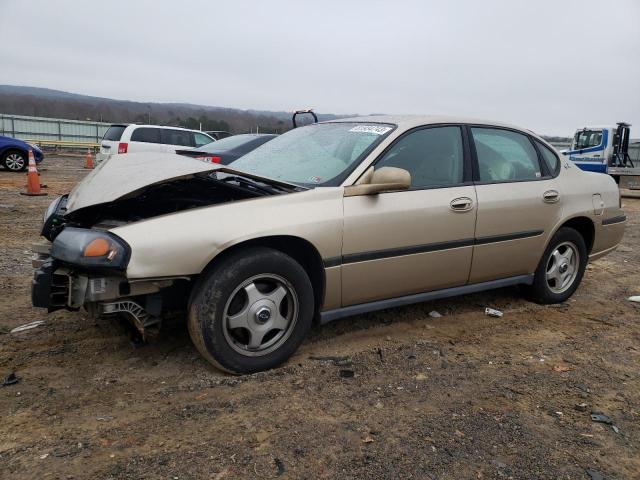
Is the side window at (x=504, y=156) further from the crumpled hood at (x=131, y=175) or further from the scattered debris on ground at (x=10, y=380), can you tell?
the scattered debris on ground at (x=10, y=380)

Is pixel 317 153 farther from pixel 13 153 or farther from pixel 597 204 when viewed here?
pixel 13 153

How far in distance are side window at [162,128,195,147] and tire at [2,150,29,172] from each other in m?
4.16

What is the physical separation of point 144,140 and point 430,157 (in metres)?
12.0

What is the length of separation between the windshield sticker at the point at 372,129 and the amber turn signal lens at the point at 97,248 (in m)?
1.97

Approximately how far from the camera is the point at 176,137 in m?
14.8

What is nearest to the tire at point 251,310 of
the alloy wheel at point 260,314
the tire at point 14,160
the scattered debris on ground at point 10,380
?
the alloy wheel at point 260,314

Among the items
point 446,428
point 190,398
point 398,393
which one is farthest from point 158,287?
point 446,428

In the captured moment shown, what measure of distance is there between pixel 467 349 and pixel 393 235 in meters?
0.98

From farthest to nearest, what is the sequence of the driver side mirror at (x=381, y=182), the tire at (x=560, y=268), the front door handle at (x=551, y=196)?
the tire at (x=560, y=268) < the front door handle at (x=551, y=196) < the driver side mirror at (x=381, y=182)

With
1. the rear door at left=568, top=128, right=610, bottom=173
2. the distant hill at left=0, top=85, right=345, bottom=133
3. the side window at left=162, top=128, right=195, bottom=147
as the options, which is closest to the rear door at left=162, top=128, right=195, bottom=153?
the side window at left=162, top=128, right=195, bottom=147

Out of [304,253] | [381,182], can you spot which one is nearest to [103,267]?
[304,253]

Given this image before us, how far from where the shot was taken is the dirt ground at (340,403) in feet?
7.23

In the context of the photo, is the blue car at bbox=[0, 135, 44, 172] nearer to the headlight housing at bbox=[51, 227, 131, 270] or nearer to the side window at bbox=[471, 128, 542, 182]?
the headlight housing at bbox=[51, 227, 131, 270]

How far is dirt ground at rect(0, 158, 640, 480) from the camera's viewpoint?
2.20 meters
